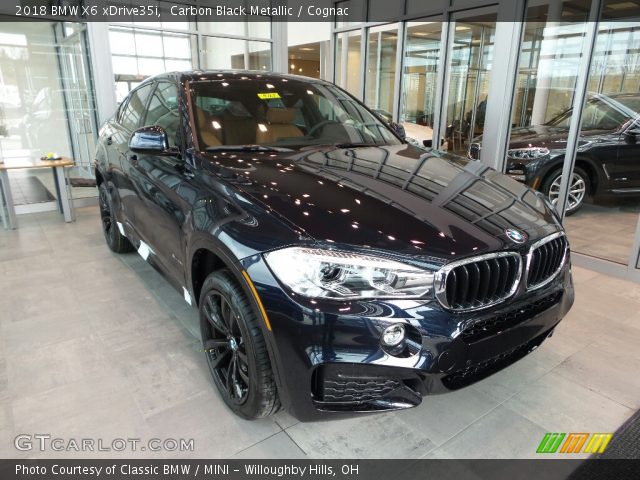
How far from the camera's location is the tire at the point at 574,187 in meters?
4.42

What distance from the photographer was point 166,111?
262 cm

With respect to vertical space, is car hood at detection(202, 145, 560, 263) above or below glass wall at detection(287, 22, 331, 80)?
below

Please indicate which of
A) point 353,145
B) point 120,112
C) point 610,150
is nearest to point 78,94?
point 120,112

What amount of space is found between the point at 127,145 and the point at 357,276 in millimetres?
2354

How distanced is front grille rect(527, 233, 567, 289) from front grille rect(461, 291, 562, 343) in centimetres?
8

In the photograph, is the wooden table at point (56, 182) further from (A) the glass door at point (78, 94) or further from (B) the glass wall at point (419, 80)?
(B) the glass wall at point (419, 80)

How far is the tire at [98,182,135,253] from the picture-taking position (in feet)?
12.3

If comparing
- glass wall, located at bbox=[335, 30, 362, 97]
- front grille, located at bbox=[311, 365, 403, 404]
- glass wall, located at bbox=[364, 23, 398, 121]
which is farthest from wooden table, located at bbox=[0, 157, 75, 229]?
front grille, located at bbox=[311, 365, 403, 404]

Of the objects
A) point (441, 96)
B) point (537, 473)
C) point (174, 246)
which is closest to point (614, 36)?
point (441, 96)

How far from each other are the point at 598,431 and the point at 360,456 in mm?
1076

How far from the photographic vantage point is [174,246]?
7.63 ft

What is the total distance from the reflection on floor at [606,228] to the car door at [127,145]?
3867 millimetres

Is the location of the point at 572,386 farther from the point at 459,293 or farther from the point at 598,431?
the point at 459,293

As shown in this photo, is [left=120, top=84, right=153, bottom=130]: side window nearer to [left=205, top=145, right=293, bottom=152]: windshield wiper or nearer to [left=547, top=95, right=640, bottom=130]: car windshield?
[left=205, top=145, right=293, bottom=152]: windshield wiper
